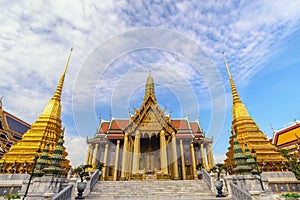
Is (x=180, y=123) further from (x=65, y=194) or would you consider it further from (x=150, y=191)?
(x=65, y=194)

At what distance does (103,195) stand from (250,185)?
798 cm

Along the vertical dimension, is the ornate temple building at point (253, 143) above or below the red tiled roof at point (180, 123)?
below

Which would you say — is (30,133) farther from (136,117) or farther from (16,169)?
(136,117)

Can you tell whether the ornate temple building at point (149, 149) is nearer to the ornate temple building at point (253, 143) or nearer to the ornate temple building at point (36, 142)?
the ornate temple building at point (253, 143)

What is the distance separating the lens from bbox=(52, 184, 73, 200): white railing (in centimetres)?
663

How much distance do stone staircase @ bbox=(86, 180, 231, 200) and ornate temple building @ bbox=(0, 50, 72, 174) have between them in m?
5.08

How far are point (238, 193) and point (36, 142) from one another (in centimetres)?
1782

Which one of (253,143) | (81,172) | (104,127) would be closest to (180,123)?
(253,143)

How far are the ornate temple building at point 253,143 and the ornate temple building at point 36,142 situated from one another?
1785cm

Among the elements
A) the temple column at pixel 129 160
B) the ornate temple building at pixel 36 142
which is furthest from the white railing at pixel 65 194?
the temple column at pixel 129 160

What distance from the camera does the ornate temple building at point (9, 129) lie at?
2125cm

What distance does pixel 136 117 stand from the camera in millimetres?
20406

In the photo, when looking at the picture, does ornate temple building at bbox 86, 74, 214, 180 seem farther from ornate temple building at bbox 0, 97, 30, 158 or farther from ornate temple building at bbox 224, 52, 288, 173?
ornate temple building at bbox 0, 97, 30, 158

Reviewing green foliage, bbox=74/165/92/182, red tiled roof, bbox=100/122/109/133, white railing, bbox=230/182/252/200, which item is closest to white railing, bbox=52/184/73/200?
green foliage, bbox=74/165/92/182
